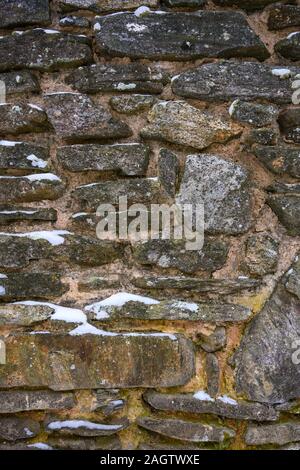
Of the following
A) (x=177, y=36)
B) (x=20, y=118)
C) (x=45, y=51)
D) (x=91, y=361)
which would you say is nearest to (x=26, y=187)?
(x=20, y=118)

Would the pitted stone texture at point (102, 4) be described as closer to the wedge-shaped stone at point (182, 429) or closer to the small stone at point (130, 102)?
the small stone at point (130, 102)

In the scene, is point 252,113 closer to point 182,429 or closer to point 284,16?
point 284,16

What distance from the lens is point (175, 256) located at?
6.43 feet

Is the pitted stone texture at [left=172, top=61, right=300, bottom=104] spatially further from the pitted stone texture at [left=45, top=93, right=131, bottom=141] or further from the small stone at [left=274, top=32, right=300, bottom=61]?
the pitted stone texture at [left=45, top=93, right=131, bottom=141]

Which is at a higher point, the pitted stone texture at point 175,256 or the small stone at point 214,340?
the pitted stone texture at point 175,256

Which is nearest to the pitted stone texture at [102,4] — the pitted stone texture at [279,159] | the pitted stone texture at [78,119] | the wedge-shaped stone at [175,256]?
the pitted stone texture at [78,119]

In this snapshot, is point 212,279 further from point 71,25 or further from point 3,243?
point 71,25

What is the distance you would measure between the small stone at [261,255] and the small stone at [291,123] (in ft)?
1.23

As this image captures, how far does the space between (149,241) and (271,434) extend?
773 millimetres

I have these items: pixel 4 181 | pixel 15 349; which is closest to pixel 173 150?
pixel 4 181

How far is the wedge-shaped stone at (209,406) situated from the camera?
1.89m

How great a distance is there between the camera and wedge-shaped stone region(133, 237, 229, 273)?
6.42 feet

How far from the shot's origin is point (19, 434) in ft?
6.10

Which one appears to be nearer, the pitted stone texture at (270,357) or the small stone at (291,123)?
the pitted stone texture at (270,357)
